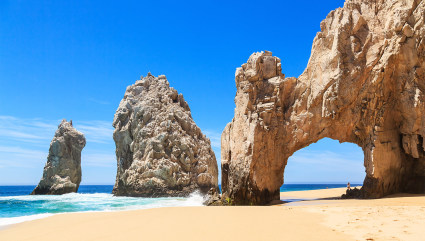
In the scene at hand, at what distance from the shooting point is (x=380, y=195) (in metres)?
13.1

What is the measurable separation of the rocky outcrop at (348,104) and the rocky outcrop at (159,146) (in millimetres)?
17158

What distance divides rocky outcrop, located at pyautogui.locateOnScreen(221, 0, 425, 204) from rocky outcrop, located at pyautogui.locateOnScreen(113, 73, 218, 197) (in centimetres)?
1716

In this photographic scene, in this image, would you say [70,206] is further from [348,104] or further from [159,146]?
[348,104]

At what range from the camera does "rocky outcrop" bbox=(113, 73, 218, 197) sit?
3203cm

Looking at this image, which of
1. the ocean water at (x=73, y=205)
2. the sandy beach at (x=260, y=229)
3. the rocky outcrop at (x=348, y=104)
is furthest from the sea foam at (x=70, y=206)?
the rocky outcrop at (x=348, y=104)

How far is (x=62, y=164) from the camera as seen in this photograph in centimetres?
4319

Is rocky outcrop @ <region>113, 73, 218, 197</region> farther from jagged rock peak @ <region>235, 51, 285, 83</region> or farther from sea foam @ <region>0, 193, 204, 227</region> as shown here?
jagged rock peak @ <region>235, 51, 285, 83</region>

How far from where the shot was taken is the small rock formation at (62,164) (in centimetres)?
4231

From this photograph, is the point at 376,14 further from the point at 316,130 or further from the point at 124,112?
the point at 124,112

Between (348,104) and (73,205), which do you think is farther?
(73,205)

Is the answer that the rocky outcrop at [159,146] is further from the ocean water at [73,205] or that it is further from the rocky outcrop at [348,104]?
the rocky outcrop at [348,104]

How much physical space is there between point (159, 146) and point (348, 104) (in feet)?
75.3

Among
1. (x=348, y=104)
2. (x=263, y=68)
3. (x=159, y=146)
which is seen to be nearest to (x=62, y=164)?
(x=159, y=146)

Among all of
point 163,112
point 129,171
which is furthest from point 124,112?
point 129,171
